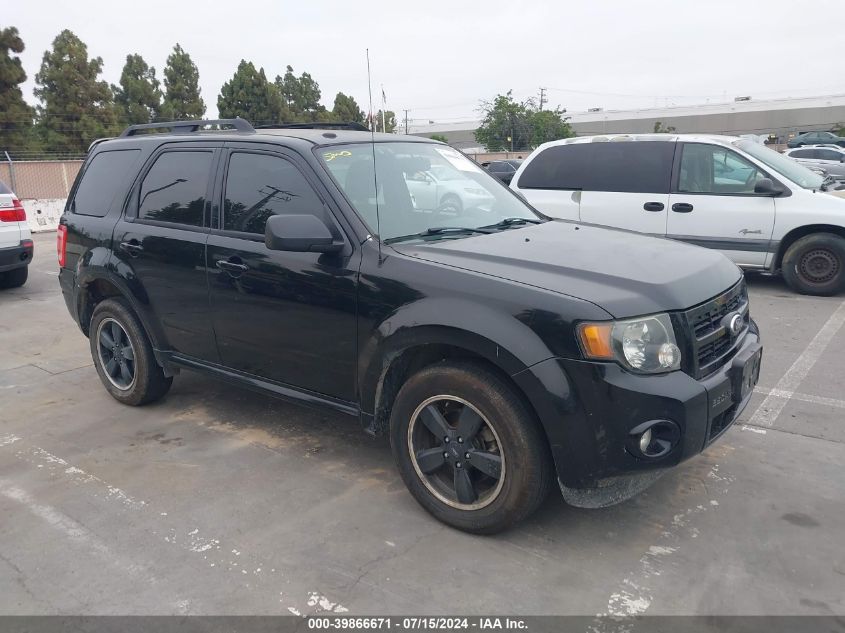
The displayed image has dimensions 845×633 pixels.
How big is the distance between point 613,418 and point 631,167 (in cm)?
630

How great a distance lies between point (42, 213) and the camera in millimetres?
17156

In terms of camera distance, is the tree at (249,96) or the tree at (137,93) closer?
the tree at (137,93)

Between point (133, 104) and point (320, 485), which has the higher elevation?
point (133, 104)

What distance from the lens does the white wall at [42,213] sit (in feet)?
55.4

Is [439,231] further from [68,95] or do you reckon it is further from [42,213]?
[68,95]

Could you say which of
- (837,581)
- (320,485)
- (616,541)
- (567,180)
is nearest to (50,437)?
(320,485)

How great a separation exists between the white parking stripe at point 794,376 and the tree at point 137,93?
32.8 m

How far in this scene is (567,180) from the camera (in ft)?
29.0

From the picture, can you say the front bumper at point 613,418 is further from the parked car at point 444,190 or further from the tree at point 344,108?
the tree at point 344,108

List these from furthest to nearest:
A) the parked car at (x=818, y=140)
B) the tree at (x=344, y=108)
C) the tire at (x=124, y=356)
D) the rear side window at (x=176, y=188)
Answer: the tree at (x=344, y=108)
the parked car at (x=818, y=140)
the tire at (x=124, y=356)
the rear side window at (x=176, y=188)

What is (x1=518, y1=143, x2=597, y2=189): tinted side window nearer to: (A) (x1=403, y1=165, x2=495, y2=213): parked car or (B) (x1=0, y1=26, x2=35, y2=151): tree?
(A) (x1=403, y1=165, x2=495, y2=213): parked car

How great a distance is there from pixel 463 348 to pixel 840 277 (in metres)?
6.48

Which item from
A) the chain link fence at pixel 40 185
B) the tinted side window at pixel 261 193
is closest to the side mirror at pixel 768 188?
the tinted side window at pixel 261 193

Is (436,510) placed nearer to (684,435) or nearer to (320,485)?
(320,485)
